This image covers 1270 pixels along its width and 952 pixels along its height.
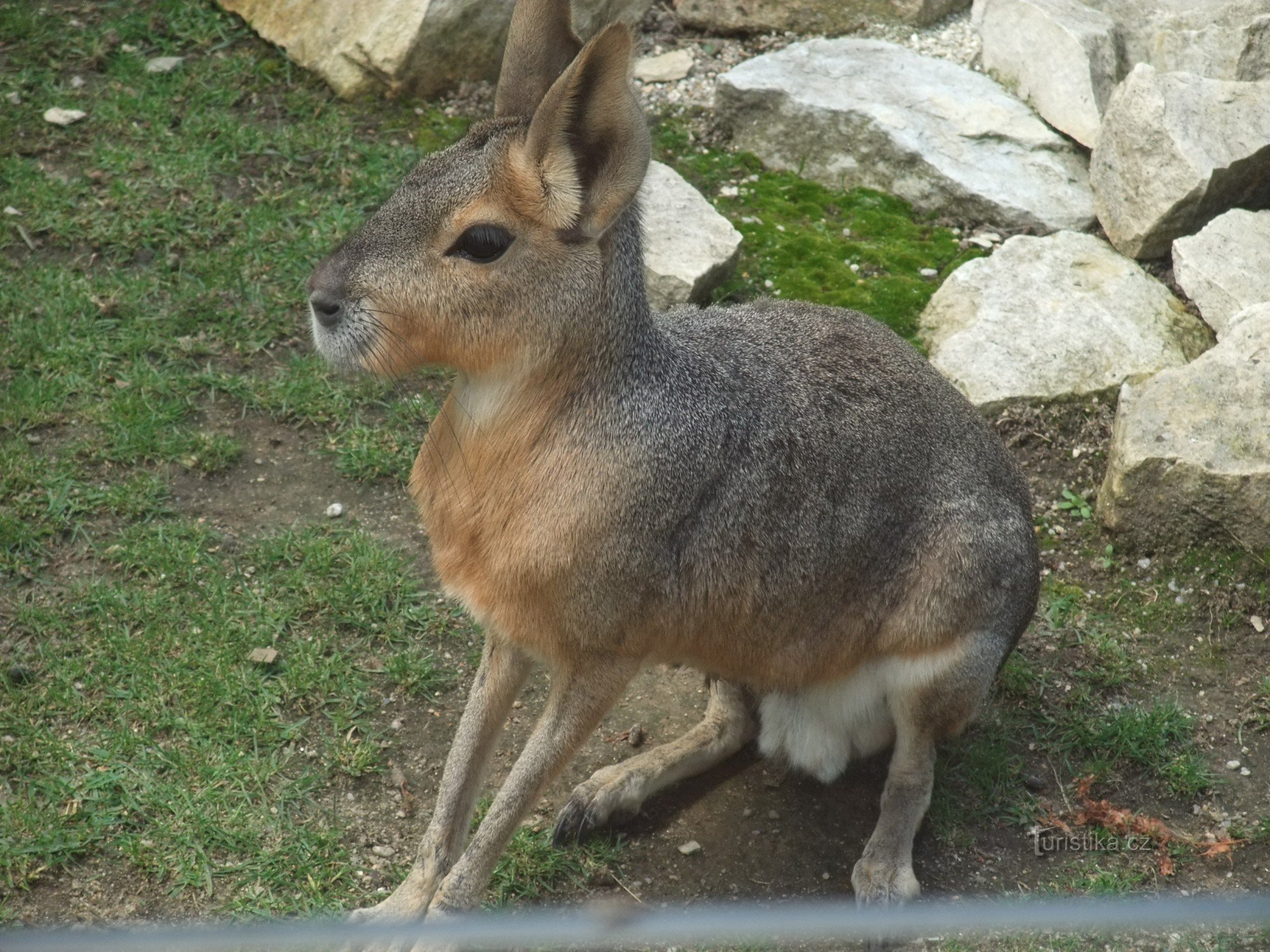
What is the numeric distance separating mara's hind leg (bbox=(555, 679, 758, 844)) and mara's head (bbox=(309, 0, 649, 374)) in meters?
1.51

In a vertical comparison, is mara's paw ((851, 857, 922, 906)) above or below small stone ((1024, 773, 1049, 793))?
above

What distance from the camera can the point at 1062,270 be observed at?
19.3 feet

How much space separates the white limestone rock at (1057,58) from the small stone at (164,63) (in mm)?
4186

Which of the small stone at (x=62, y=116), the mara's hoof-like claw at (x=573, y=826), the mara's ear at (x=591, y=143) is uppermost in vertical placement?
the mara's ear at (x=591, y=143)

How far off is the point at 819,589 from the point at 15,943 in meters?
2.48

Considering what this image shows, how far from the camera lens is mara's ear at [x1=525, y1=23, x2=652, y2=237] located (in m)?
2.99

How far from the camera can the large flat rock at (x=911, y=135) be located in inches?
251

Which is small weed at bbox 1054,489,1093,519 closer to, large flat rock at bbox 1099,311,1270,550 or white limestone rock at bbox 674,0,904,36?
large flat rock at bbox 1099,311,1270,550

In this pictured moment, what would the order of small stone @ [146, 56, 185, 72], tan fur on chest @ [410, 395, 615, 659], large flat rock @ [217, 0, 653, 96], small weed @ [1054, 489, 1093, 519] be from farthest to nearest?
small stone @ [146, 56, 185, 72] → large flat rock @ [217, 0, 653, 96] → small weed @ [1054, 489, 1093, 519] → tan fur on chest @ [410, 395, 615, 659]

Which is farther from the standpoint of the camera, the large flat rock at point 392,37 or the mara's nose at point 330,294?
the large flat rock at point 392,37

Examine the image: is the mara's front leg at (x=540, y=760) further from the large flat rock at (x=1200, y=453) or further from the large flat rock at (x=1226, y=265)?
the large flat rock at (x=1226, y=265)

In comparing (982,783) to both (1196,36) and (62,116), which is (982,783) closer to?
(1196,36)

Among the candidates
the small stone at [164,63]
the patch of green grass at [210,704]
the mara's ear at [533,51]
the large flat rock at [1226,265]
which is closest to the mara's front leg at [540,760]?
the patch of green grass at [210,704]

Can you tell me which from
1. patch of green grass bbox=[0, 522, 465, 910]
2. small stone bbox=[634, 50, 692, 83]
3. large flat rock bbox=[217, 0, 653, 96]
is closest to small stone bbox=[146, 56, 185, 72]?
large flat rock bbox=[217, 0, 653, 96]
